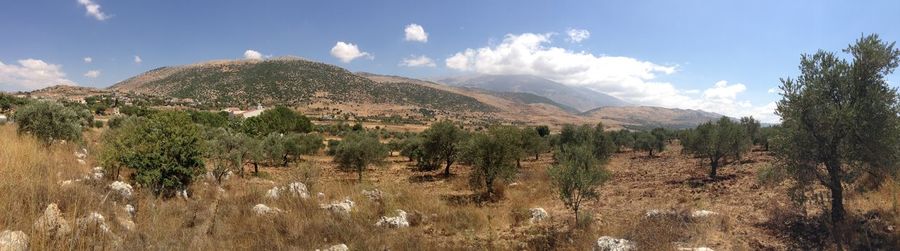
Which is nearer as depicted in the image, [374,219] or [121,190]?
[121,190]

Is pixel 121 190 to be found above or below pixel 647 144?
above

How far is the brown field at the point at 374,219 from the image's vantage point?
568 centimetres

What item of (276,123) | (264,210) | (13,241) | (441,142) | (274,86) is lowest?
(276,123)

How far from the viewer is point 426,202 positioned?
1336 cm

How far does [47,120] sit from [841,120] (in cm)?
2849

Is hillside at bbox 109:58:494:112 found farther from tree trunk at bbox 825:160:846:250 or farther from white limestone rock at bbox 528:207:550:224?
tree trunk at bbox 825:160:846:250

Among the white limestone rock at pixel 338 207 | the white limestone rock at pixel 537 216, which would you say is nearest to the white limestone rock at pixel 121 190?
the white limestone rock at pixel 338 207

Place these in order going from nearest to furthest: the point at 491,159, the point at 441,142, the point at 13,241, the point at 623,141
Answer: the point at 13,241
the point at 491,159
the point at 441,142
the point at 623,141

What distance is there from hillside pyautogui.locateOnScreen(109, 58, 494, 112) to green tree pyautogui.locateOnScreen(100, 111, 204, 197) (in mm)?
125522

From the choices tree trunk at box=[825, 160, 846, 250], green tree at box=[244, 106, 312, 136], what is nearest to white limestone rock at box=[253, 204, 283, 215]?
tree trunk at box=[825, 160, 846, 250]

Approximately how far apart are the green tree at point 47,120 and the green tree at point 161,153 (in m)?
5.74

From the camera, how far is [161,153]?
42.3 feet

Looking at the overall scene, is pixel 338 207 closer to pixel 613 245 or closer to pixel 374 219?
pixel 374 219

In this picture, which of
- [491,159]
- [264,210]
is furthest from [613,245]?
[491,159]
